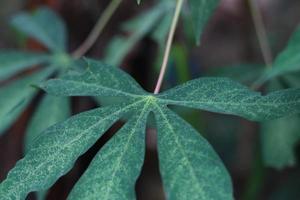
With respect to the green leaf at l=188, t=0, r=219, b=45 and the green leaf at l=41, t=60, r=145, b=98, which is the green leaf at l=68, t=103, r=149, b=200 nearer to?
the green leaf at l=41, t=60, r=145, b=98

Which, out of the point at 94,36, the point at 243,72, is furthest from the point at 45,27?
the point at 243,72

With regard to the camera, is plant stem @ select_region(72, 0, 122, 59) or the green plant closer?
the green plant

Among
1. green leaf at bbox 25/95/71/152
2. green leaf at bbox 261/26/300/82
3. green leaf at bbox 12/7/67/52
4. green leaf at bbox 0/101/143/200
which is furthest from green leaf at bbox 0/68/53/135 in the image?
green leaf at bbox 261/26/300/82

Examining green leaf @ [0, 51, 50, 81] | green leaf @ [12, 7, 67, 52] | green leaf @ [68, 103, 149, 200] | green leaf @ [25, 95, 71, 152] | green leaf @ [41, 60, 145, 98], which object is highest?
green leaf @ [12, 7, 67, 52]

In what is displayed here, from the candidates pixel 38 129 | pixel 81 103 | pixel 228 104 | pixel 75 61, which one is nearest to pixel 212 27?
pixel 81 103

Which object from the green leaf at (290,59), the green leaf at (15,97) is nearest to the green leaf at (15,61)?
the green leaf at (15,97)

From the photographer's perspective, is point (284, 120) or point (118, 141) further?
point (284, 120)

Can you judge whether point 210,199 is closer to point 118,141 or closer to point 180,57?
point 118,141

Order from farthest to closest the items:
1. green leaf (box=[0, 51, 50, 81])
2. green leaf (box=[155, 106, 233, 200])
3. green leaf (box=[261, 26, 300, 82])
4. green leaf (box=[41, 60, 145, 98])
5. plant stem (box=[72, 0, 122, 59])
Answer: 1. plant stem (box=[72, 0, 122, 59])
2. green leaf (box=[0, 51, 50, 81])
3. green leaf (box=[261, 26, 300, 82])
4. green leaf (box=[41, 60, 145, 98])
5. green leaf (box=[155, 106, 233, 200])
